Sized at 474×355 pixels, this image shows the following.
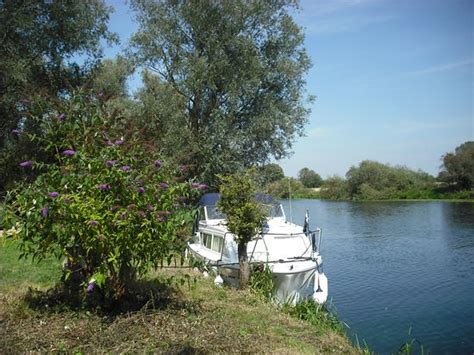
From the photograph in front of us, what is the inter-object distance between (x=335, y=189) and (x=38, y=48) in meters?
66.7

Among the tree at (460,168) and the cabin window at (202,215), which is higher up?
the tree at (460,168)

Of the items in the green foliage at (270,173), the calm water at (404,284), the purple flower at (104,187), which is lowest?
the calm water at (404,284)

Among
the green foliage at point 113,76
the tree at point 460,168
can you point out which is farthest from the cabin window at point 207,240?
the tree at point 460,168

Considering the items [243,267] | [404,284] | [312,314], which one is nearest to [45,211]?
[243,267]

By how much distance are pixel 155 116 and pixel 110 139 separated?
11741 millimetres

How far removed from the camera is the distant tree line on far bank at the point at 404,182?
6744 cm

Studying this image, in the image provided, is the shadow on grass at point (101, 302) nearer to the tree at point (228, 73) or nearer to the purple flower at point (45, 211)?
the purple flower at point (45, 211)

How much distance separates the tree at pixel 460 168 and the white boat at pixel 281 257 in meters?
62.1

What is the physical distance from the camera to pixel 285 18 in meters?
19.6

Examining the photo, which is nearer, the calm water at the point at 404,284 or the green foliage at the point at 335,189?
the calm water at the point at 404,284

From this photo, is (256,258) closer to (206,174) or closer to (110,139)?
(110,139)

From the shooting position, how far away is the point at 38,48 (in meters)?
15.9

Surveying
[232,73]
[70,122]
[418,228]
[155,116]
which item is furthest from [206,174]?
[418,228]

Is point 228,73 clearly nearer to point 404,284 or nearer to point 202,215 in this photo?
point 202,215
